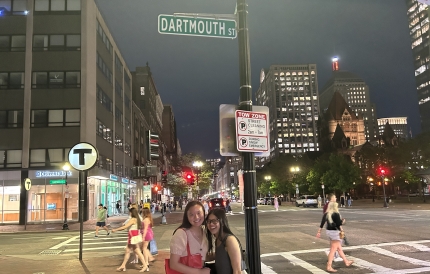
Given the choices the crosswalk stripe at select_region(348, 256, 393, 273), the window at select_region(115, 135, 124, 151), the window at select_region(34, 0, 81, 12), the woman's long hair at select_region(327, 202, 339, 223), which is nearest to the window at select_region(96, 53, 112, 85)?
the window at select_region(34, 0, 81, 12)

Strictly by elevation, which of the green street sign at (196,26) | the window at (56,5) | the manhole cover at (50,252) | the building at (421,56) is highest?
the building at (421,56)

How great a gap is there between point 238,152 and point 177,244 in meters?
1.68

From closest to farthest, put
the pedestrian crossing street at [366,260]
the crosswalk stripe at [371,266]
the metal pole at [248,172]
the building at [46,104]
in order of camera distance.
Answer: the metal pole at [248,172] < the crosswalk stripe at [371,266] < the pedestrian crossing street at [366,260] < the building at [46,104]

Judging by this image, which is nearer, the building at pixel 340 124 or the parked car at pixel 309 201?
the parked car at pixel 309 201

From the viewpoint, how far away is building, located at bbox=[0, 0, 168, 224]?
115 feet

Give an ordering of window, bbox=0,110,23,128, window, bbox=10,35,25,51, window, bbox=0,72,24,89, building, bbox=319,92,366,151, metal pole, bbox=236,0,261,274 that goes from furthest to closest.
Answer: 1. building, bbox=319,92,366,151
2. window, bbox=10,35,25,51
3. window, bbox=0,72,24,89
4. window, bbox=0,110,23,128
5. metal pole, bbox=236,0,261,274

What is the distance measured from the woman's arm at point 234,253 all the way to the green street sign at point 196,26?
3.10m

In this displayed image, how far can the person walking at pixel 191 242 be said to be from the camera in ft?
13.1

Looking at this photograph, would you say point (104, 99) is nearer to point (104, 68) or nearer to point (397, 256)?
point (104, 68)

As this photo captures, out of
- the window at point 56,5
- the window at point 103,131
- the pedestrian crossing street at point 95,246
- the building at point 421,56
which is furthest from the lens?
the building at point 421,56

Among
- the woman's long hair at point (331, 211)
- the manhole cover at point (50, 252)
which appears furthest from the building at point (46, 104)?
the woman's long hair at point (331, 211)

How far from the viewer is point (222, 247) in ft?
13.5

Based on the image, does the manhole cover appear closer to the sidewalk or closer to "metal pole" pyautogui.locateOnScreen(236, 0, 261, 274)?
the sidewalk

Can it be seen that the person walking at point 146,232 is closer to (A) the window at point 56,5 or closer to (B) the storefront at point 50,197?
(B) the storefront at point 50,197
